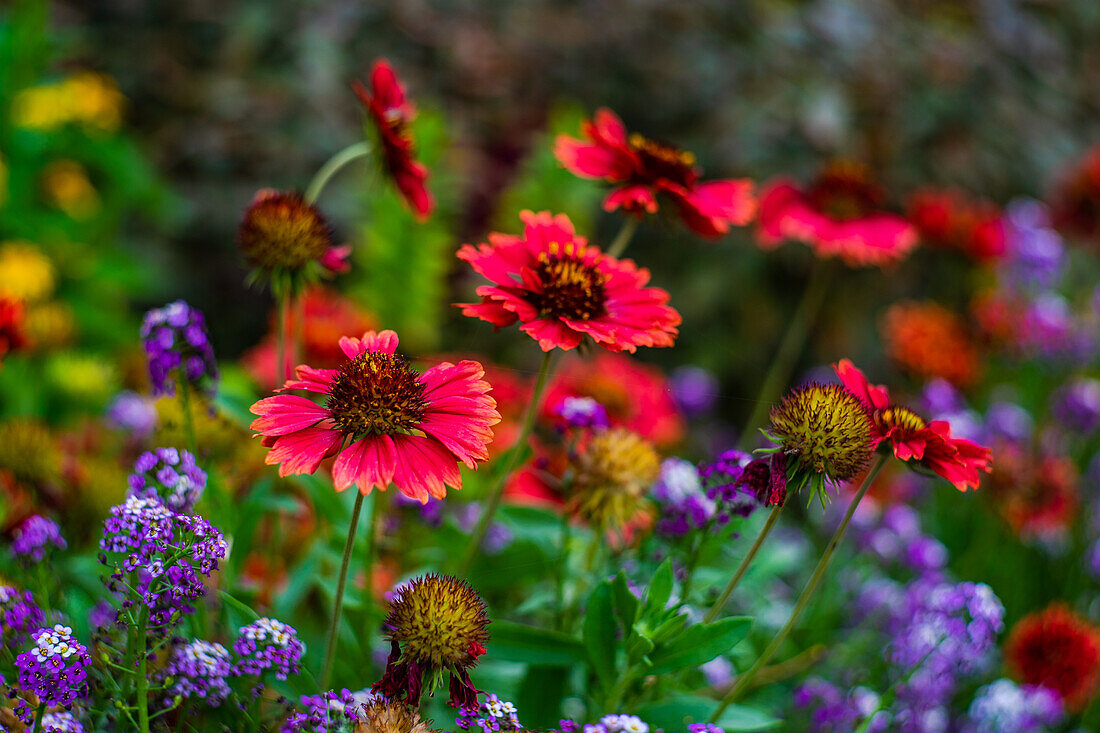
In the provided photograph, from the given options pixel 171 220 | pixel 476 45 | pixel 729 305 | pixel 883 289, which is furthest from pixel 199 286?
pixel 883 289

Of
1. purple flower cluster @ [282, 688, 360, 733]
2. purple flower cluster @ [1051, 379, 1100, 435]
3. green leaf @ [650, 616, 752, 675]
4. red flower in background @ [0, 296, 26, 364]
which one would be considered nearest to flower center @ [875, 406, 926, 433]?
green leaf @ [650, 616, 752, 675]

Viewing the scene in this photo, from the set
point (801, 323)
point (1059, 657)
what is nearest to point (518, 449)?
point (1059, 657)

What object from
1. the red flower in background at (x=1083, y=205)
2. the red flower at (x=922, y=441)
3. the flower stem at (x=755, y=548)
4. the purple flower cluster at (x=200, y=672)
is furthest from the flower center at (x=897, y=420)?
the red flower in background at (x=1083, y=205)

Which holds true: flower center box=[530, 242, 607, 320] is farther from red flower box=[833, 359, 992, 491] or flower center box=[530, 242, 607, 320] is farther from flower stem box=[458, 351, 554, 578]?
red flower box=[833, 359, 992, 491]

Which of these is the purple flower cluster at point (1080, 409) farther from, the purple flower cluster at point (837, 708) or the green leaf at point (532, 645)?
the green leaf at point (532, 645)

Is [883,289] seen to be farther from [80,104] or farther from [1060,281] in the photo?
[80,104]
